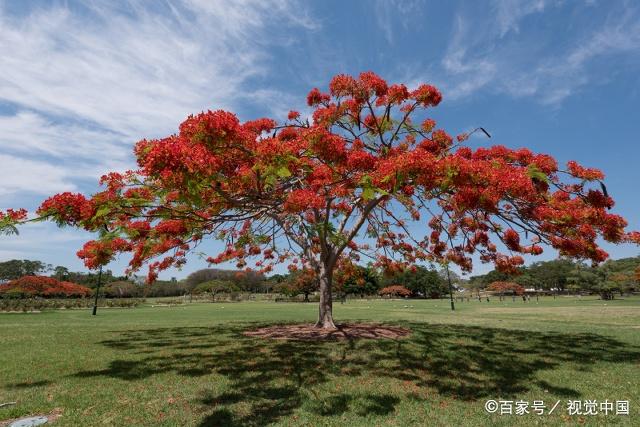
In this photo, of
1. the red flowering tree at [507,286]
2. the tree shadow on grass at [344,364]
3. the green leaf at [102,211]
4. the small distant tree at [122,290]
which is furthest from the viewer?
the red flowering tree at [507,286]

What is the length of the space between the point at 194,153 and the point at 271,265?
15.2m

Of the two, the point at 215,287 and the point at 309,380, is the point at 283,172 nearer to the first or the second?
the point at 309,380

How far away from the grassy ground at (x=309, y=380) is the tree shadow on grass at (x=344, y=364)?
3 cm

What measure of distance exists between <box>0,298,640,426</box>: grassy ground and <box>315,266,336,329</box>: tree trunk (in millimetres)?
3122

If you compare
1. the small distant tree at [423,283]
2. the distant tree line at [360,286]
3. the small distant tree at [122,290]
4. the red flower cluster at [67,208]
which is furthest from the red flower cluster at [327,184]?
the small distant tree at [423,283]

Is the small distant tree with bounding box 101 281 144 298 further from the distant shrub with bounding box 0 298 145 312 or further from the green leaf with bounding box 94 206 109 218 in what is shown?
the green leaf with bounding box 94 206 109 218

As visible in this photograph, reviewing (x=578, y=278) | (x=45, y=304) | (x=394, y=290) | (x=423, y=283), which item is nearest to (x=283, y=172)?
Result: (x=45, y=304)

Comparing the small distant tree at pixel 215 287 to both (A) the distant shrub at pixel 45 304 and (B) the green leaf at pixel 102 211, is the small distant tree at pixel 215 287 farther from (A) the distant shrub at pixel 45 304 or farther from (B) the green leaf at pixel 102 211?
(B) the green leaf at pixel 102 211

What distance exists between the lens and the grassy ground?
5883mm

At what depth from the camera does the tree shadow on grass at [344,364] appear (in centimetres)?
652

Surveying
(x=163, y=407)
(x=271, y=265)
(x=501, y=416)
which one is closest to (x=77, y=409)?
(x=163, y=407)

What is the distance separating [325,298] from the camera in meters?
15.6

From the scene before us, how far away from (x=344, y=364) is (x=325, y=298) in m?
6.14

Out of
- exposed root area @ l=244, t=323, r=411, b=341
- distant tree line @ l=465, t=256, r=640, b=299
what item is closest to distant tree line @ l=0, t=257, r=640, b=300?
distant tree line @ l=465, t=256, r=640, b=299
